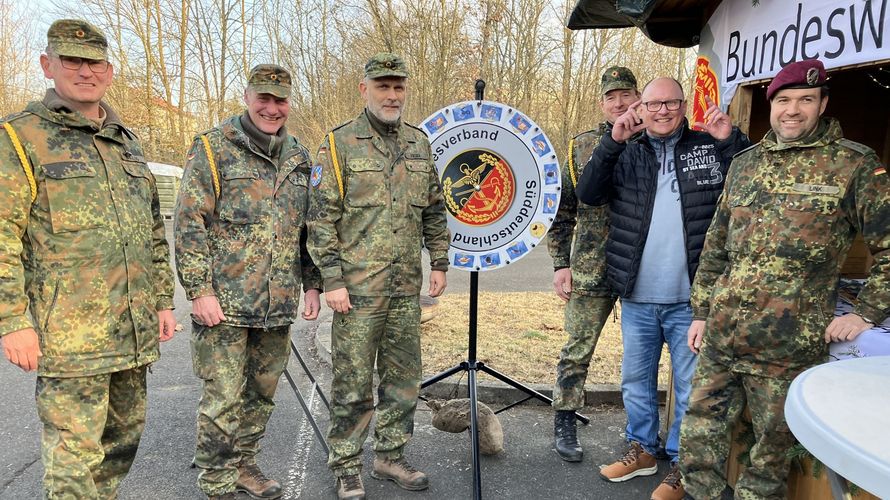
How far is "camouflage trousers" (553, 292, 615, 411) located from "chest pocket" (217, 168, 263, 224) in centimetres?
194

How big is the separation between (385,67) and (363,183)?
61cm

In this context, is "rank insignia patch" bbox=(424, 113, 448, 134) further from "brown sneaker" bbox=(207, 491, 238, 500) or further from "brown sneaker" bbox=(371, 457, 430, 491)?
"brown sneaker" bbox=(207, 491, 238, 500)

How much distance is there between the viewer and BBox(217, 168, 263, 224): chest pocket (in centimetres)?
277

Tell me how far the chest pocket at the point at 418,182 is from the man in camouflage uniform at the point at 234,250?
1.94 feet

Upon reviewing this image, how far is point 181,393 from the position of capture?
4.46m

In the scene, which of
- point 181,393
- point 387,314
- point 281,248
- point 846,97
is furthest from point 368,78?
point 846,97

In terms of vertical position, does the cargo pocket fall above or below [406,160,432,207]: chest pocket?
below

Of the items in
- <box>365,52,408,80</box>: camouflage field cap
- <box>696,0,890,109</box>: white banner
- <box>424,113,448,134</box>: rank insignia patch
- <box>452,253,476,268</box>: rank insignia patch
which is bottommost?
<box>452,253,476,268</box>: rank insignia patch

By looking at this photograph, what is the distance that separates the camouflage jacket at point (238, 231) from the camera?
268cm

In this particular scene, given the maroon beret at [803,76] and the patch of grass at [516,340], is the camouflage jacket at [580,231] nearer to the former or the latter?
the maroon beret at [803,76]

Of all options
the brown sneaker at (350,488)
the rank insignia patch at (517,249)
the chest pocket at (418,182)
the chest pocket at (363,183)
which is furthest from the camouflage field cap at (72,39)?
the brown sneaker at (350,488)

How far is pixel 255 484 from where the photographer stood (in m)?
3.00

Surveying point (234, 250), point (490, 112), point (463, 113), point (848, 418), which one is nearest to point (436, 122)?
point (463, 113)

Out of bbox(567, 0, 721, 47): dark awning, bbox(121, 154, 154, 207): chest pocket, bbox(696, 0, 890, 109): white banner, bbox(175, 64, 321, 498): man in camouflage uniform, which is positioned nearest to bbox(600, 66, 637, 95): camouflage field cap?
bbox(567, 0, 721, 47): dark awning
